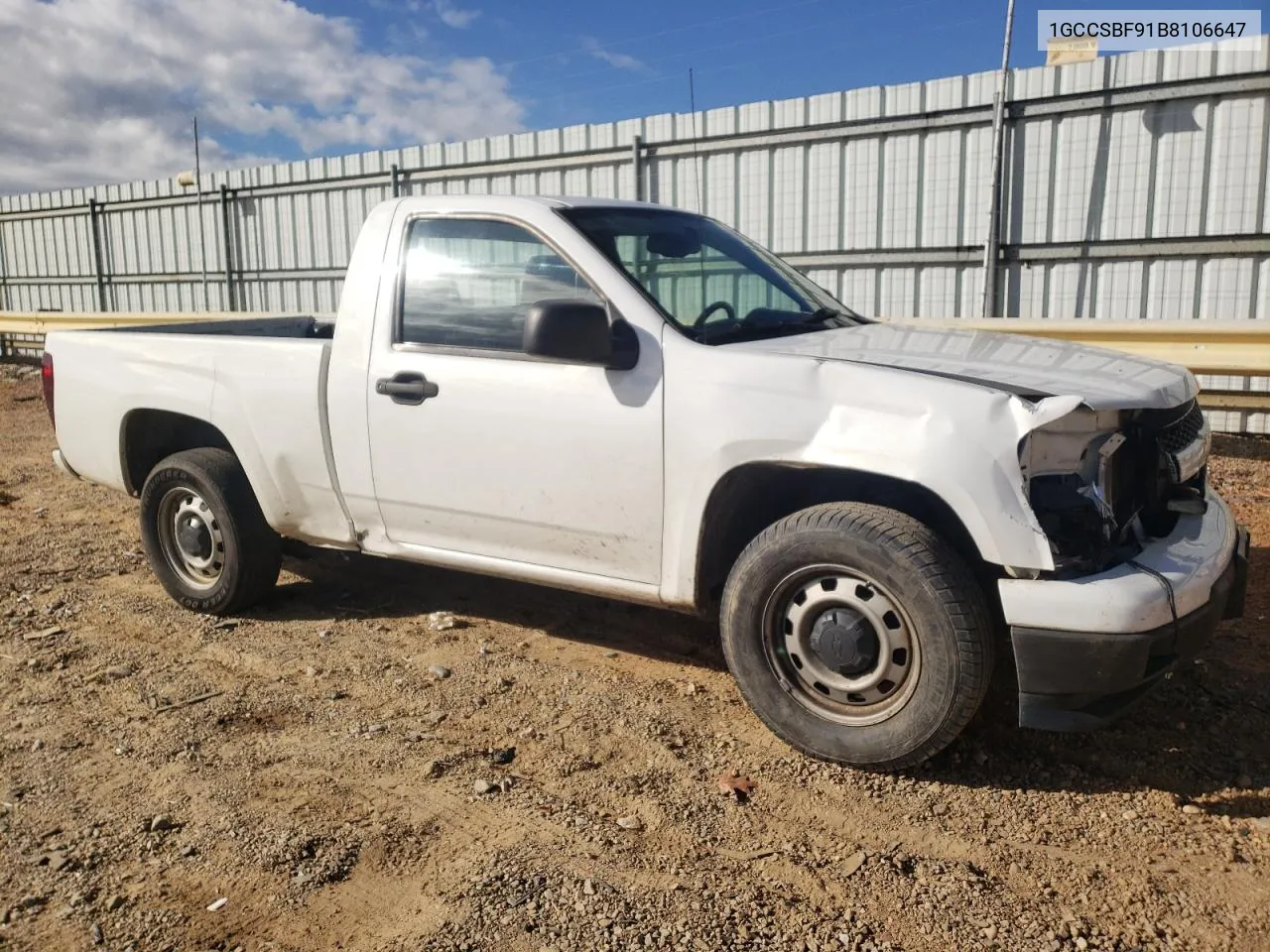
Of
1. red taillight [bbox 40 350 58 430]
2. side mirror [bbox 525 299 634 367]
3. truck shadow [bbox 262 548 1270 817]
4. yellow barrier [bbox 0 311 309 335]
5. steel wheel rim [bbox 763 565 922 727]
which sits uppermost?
yellow barrier [bbox 0 311 309 335]

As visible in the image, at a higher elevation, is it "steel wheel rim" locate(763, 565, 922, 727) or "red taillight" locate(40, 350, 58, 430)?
"red taillight" locate(40, 350, 58, 430)

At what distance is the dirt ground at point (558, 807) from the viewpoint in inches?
103

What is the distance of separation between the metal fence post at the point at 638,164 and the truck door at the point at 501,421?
7.80 meters

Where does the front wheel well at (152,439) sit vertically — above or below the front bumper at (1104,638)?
above

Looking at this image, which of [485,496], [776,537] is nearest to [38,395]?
[485,496]

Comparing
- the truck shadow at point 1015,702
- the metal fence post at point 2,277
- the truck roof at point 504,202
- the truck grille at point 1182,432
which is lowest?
the truck shadow at point 1015,702

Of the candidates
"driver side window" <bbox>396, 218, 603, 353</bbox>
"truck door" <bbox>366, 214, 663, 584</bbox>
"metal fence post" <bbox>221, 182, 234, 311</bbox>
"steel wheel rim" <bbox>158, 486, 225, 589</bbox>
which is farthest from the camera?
"metal fence post" <bbox>221, 182, 234, 311</bbox>

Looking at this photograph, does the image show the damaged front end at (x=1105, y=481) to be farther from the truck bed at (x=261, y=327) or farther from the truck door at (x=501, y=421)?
the truck bed at (x=261, y=327)

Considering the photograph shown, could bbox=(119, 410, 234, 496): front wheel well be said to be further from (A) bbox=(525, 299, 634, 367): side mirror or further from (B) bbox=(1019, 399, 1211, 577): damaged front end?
(B) bbox=(1019, 399, 1211, 577): damaged front end

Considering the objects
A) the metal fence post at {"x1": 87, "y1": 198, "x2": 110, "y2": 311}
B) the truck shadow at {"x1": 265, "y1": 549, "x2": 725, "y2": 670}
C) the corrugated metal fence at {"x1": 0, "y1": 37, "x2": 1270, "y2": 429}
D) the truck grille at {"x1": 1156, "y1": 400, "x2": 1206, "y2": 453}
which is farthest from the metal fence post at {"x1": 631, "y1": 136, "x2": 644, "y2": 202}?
the metal fence post at {"x1": 87, "y1": 198, "x2": 110, "y2": 311}

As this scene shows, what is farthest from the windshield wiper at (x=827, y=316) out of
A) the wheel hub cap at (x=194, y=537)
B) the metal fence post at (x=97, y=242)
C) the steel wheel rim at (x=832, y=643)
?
the metal fence post at (x=97, y=242)

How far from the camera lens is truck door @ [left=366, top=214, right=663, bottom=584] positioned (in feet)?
12.2

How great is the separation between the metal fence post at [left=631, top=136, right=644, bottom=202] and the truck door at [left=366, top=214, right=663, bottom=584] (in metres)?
7.80

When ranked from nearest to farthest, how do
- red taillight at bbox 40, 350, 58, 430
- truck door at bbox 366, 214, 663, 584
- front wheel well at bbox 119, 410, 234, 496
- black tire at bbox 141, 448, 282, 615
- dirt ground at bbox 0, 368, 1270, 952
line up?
dirt ground at bbox 0, 368, 1270, 952 → truck door at bbox 366, 214, 663, 584 → black tire at bbox 141, 448, 282, 615 → front wheel well at bbox 119, 410, 234, 496 → red taillight at bbox 40, 350, 58, 430
